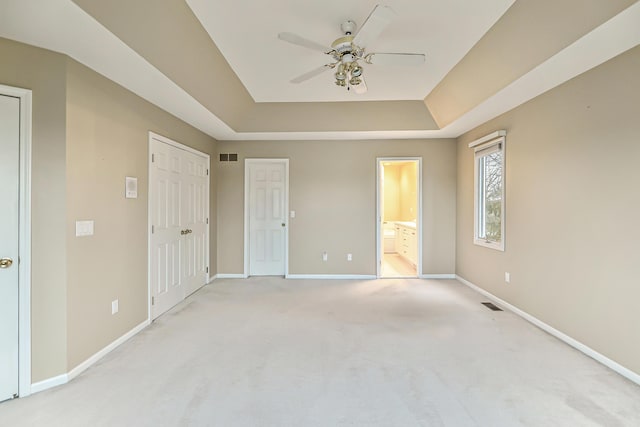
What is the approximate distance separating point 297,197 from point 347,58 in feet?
9.87

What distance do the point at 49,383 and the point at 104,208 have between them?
53.0 inches

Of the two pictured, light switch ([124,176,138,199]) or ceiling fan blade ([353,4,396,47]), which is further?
light switch ([124,176,138,199])

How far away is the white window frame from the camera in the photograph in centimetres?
372

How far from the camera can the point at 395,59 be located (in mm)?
2385

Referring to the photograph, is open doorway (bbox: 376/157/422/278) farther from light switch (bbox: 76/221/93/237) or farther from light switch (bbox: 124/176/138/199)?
light switch (bbox: 76/221/93/237)

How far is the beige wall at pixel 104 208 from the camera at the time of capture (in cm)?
221

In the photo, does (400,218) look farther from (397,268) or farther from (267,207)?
(267,207)

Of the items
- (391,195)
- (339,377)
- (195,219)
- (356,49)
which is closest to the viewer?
(339,377)

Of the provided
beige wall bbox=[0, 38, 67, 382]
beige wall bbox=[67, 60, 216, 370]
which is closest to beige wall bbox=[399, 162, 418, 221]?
beige wall bbox=[67, 60, 216, 370]

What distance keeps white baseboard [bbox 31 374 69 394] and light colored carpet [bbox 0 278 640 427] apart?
8cm

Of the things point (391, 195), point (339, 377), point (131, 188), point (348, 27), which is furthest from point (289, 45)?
point (391, 195)

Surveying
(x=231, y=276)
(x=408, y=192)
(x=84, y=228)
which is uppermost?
(x=408, y=192)

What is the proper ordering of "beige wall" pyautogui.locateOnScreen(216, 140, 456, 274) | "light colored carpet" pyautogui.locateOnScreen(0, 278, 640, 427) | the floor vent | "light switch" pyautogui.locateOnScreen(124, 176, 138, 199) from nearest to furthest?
"light colored carpet" pyautogui.locateOnScreen(0, 278, 640, 427) → "light switch" pyautogui.locateOnScreen(124, 176, 138, 199) → the floor vent → "beige wall" pyautogui.locateOnScreen(216, 140, 456, 274)

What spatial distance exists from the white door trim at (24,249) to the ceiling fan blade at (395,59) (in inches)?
99.3
